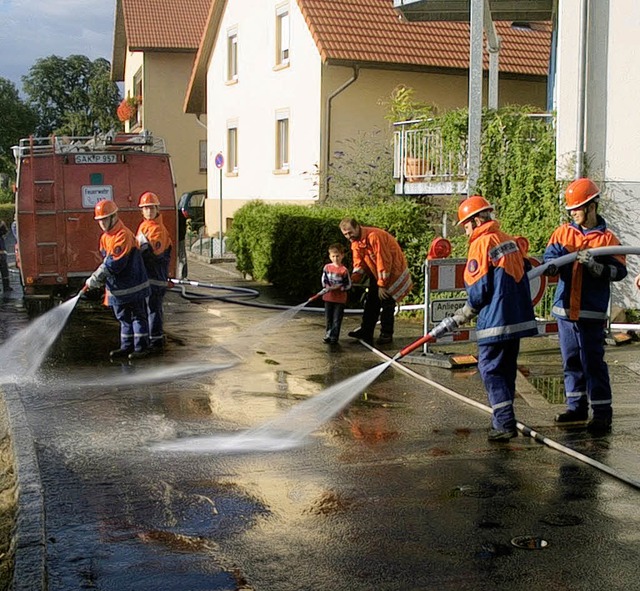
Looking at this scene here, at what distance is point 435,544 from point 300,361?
232 inches

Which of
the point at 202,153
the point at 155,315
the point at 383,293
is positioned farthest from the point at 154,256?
the point at 202,153

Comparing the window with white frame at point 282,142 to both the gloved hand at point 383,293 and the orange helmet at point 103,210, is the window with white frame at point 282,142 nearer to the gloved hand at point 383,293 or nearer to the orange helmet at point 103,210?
the gloved hand at point 383,293

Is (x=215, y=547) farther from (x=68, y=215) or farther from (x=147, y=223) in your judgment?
(x=68, y=215)

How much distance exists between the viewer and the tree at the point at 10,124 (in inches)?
2820

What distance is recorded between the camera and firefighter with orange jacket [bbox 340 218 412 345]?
11.6 metres

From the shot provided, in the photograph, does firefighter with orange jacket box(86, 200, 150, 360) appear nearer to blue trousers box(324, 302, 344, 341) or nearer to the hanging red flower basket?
blue trousers box(324, 302, 344, 341)

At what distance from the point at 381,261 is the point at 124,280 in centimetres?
299

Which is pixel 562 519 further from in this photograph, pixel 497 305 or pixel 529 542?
pixel 497 305

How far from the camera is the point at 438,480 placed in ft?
20.2

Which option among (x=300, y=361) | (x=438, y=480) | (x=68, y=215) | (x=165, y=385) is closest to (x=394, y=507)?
(x=438, y=480)

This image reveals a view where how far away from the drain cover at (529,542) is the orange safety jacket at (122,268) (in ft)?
21.8

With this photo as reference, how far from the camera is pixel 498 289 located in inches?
271

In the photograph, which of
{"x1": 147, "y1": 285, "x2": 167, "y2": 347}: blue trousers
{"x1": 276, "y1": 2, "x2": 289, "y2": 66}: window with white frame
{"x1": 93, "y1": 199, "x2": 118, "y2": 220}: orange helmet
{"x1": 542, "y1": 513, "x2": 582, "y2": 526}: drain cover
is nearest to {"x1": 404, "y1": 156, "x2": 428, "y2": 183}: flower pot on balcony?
{"x1": 147, "y1": 285, "x2": 167, "y2": 347}: blue trousers

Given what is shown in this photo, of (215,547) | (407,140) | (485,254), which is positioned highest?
(407,140)
